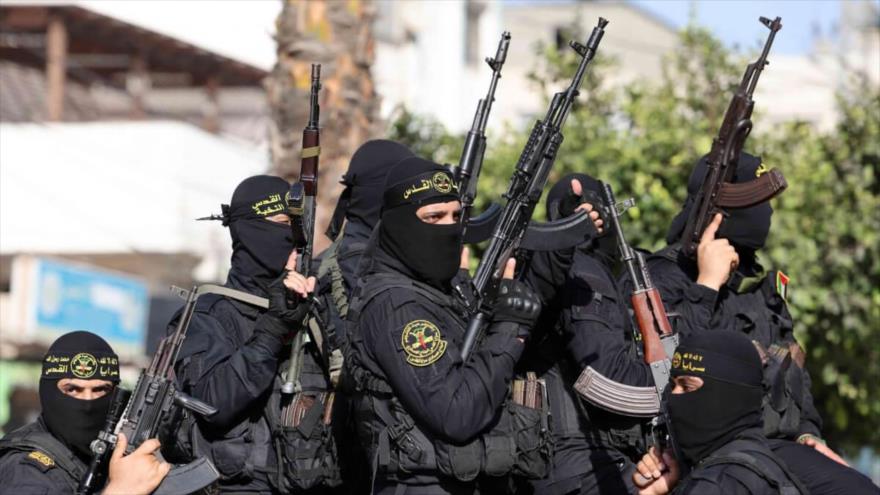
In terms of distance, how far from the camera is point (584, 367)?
538 centimetres

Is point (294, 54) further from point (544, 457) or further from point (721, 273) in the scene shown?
point (544, 457)

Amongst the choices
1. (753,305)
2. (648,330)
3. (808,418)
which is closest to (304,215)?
(648,330)

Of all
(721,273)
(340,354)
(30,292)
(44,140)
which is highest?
(721,273)

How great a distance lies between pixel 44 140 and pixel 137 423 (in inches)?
694

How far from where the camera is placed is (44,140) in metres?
21.7

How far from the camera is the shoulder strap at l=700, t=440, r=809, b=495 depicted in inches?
157

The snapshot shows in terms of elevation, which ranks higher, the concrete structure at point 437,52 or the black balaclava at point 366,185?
the black balaclava at point 366,185

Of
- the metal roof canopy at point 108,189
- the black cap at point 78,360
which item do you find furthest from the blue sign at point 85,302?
the black cap at point 78,360

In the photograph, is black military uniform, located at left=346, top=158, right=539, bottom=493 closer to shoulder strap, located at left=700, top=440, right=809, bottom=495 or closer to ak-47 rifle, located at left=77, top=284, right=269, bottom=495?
ak-47 rifle, located at left=77, top=284, right=269, bottom=495

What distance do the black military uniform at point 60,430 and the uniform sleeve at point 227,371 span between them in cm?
30

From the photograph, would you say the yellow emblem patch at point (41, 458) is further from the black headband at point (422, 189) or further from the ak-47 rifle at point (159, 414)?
the black headband at point (422, 189)

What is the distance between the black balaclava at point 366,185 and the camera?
5.83 m

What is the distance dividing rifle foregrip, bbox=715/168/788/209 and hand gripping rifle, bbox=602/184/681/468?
489 mm

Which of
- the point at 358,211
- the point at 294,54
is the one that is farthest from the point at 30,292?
the point at 358,211
